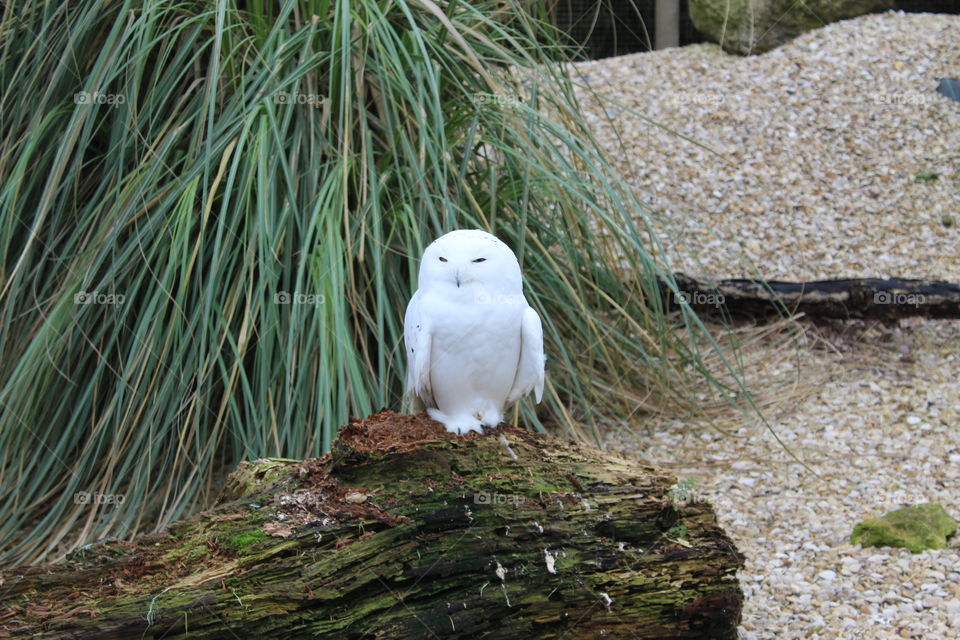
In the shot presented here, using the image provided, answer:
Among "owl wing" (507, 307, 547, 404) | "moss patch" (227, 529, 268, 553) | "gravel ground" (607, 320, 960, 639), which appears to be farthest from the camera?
"gravel ground" (607, 320, 960, 639)

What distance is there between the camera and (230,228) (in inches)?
129

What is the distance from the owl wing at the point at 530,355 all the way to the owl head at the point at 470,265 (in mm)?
109

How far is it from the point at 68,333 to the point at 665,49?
16.1 ft

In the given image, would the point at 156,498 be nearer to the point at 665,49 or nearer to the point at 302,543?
the point at 302,543
